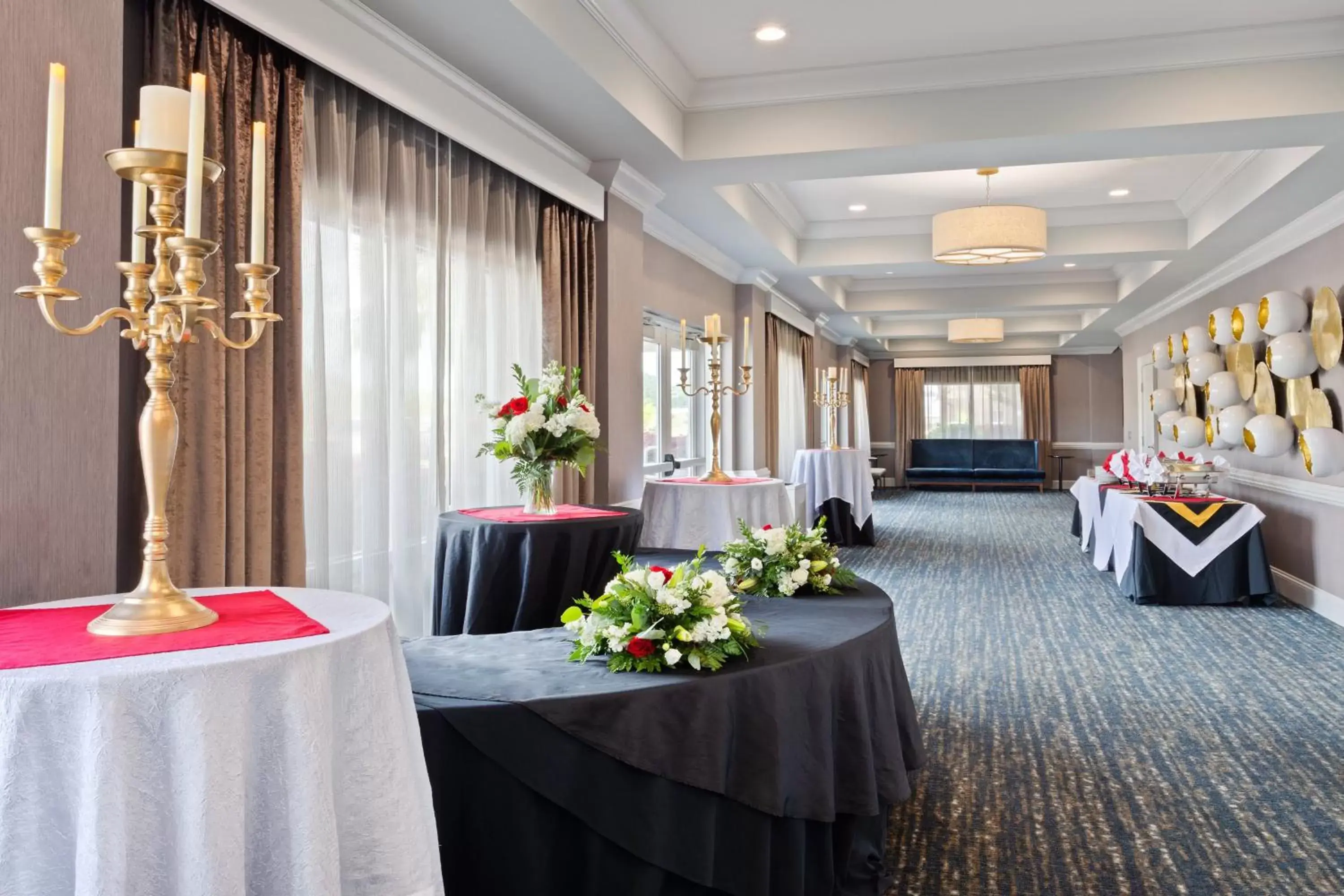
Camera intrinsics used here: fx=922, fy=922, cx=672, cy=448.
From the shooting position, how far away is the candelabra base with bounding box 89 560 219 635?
1455mm

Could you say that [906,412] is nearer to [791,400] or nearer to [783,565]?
[791,400]

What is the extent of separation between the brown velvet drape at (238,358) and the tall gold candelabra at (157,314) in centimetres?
98

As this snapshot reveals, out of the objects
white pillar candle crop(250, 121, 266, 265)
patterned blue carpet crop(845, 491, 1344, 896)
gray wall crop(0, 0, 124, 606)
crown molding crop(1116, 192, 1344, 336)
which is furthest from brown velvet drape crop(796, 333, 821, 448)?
white pillar candle crop(250, 121, 266, 265)

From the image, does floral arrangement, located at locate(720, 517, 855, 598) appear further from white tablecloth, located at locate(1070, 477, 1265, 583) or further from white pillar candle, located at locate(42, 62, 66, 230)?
white tablecloth, located at locate(1070, 477, 1265, 583)

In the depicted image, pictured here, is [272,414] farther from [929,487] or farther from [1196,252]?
[929,487]

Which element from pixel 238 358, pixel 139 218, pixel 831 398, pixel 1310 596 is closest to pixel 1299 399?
pixel 1310 596

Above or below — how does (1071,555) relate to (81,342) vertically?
below

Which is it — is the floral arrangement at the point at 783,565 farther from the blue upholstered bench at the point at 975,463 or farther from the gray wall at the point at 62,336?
the blue upholstered bench at the point at 975,463

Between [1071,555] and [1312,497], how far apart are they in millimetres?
2658

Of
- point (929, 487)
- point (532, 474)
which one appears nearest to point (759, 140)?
point (532, 474)

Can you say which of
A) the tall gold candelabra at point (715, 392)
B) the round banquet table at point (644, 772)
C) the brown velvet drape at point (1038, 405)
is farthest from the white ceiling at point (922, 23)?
the brown velvet drape at point (1038, 405)

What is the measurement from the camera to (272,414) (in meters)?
2.87

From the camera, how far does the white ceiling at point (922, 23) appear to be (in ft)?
12.8

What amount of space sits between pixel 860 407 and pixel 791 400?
6537mm
